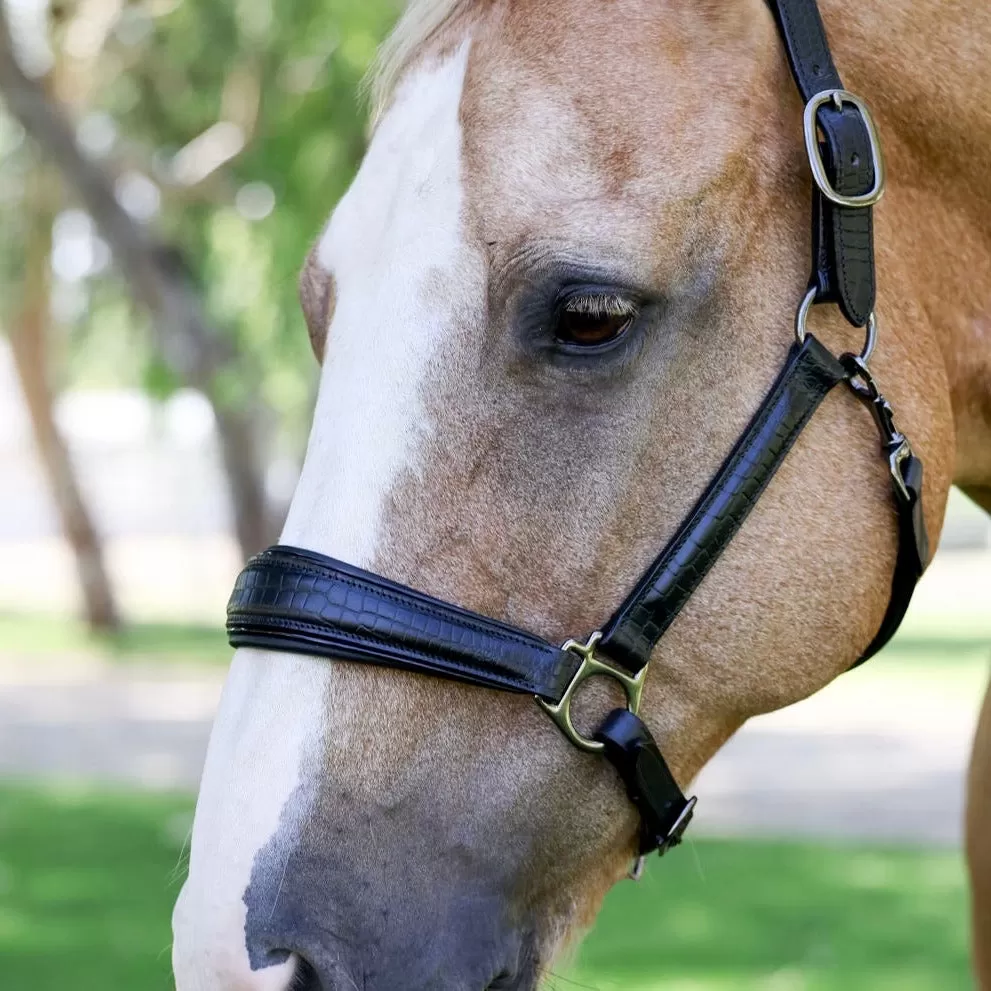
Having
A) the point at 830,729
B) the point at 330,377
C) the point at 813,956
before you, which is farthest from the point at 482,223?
the point at 830,729

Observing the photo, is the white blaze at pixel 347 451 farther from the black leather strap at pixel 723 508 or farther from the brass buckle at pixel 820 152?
the brass buckle at pixel 820 152

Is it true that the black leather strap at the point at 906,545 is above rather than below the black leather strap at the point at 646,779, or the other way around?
above

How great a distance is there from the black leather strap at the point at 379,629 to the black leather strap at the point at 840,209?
659mm

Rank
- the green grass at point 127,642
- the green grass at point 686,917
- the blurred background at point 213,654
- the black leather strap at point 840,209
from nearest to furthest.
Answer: the black leather strap at point 840,209 → the green grass at point 686,917 → the blurred background at point 213,654 → the green grass at point 127,642

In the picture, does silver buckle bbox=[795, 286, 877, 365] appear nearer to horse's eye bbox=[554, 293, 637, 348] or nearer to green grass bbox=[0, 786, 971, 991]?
horse's eye bbox=[554, 293, 637, 348]

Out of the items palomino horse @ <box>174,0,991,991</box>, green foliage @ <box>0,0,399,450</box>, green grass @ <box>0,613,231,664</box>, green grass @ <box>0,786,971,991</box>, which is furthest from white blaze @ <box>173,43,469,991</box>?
green grass @ <box>0,613,231,664</box>

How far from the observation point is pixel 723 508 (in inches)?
76.0

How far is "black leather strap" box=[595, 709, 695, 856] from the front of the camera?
1.91 meters

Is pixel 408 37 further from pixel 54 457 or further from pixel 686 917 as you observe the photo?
pixel 54 457

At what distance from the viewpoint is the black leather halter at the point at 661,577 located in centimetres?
180

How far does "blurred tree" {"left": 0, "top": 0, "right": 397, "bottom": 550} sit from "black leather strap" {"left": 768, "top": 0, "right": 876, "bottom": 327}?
2946mm

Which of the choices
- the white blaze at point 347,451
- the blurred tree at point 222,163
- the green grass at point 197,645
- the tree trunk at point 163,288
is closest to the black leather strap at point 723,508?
the white blaze at point 347,451

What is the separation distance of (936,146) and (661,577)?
83cm

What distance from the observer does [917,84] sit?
2.11m
